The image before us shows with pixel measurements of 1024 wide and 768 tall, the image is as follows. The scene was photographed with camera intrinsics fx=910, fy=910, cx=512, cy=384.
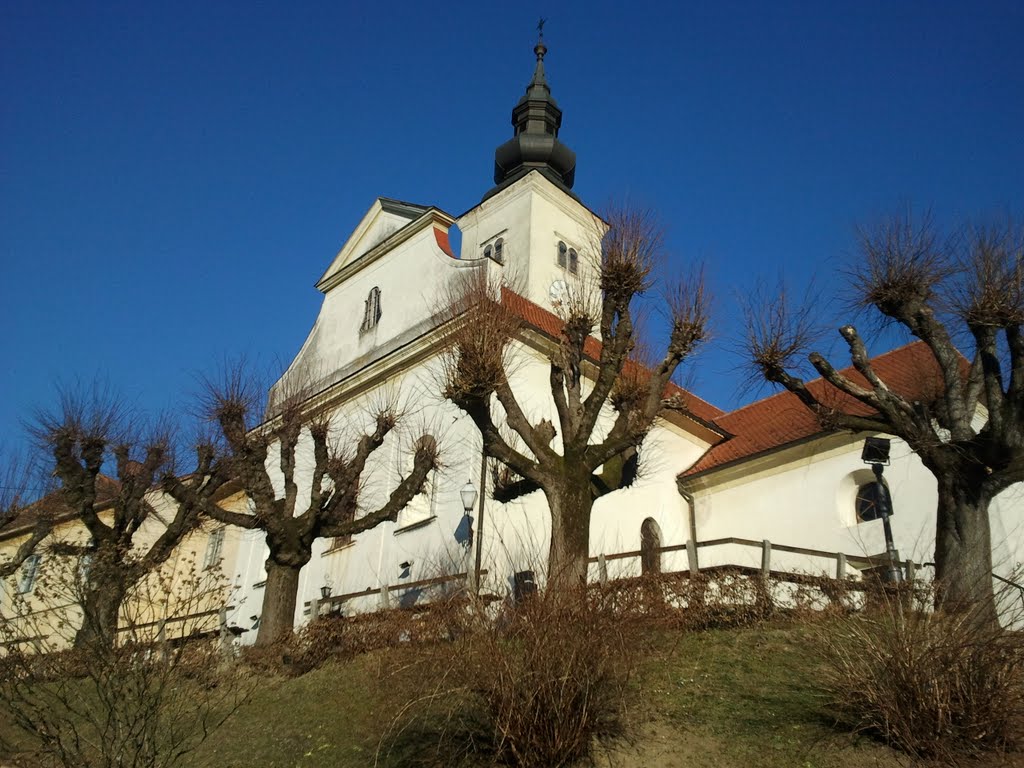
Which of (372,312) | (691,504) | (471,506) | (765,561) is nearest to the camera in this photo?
(765,561)

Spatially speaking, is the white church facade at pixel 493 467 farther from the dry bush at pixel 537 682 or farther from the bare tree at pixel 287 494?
the dry bush at pixel 537 682

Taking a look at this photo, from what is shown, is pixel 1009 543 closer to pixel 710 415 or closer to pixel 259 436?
pixel 710 415

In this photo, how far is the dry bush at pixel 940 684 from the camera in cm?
721

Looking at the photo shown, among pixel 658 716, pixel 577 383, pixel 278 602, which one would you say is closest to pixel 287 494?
pixel 278 602

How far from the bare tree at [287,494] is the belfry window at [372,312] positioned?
5.50 m

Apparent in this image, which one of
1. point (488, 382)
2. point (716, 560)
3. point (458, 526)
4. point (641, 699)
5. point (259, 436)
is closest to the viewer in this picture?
point (641, 699)

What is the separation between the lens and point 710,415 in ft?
91.2

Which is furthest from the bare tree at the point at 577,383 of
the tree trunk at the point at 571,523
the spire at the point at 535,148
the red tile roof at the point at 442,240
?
the spire at the point at 535,148

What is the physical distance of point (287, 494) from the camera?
16.2m

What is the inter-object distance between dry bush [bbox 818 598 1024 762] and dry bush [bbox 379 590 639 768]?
6.82 feet

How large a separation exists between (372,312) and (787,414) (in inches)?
436

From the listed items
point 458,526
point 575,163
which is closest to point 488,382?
point 458,526

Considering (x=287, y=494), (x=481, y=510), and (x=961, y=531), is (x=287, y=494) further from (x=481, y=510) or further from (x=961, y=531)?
(x=961, y=531)

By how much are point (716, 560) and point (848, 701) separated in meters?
11.1
